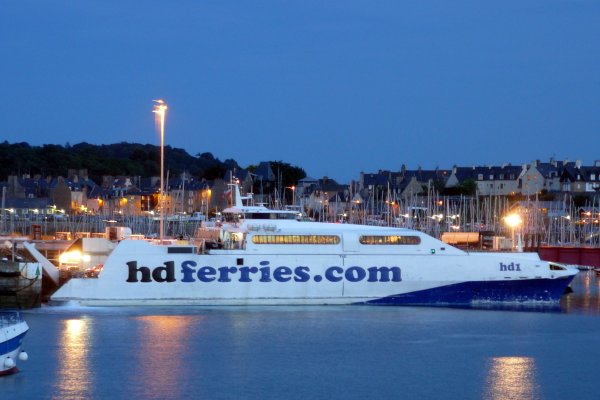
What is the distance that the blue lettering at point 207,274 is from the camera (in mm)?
35094

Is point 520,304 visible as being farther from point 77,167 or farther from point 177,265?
point 77,167

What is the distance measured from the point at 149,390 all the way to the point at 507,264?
1722 cm

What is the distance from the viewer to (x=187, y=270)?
115 feet

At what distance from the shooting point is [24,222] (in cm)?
7500

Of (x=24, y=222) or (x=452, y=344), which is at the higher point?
(x=24, y=222)

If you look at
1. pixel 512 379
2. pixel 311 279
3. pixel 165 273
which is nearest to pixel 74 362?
pixel 165 273

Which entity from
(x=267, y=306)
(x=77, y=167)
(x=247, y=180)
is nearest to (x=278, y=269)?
(x=267, y=306)

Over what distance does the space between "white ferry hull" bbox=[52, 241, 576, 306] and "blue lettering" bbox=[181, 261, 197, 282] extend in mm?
35

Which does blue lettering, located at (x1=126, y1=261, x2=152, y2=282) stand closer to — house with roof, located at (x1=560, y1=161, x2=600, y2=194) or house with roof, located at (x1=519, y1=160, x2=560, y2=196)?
house with roof, located at (x1=519, y1=160, x2=560, y2=196)

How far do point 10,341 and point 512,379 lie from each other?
39.0 ft

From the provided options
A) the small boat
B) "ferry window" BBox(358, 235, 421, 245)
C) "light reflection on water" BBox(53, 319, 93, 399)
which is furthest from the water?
"ferry window" BBox(358, 235, 421, 245)

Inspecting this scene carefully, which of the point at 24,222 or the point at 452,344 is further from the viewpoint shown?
the point at 24,222

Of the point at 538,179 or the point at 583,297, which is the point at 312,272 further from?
the point at 538,179

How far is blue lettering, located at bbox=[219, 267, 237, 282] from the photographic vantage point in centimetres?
3512
